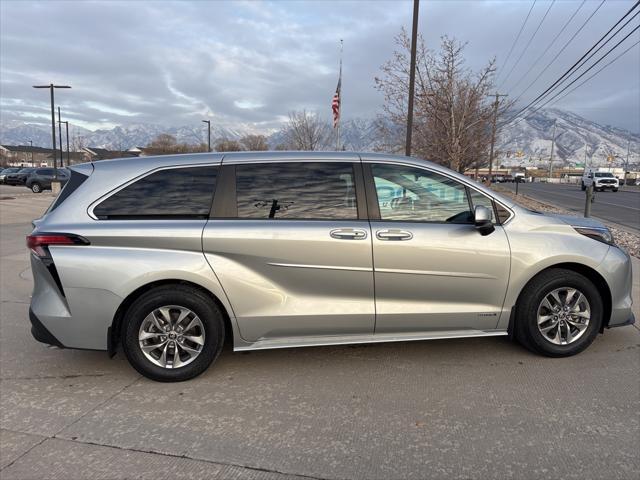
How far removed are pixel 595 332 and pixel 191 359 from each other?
3.37m

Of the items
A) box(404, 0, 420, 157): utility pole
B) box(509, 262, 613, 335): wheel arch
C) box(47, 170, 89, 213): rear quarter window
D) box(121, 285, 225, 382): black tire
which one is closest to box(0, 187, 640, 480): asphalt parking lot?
box(121, 285, 225, 382): black tire

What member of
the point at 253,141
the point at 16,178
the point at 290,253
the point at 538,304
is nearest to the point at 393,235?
the point at 290,253

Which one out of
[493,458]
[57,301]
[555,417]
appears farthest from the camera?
[57,301]

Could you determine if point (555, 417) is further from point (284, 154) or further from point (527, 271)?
point (284, 154)

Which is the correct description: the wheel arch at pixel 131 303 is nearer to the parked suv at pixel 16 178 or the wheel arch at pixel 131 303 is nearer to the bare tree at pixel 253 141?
the parked suv at pixel 16 178

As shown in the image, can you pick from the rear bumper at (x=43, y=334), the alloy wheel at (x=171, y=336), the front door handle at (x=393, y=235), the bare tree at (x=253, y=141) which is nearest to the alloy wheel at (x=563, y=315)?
the front door handle at (x=393, y=235)

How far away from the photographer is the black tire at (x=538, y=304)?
12.6 feet

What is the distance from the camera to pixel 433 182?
3.88 metres

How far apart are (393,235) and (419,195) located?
47 centimetres

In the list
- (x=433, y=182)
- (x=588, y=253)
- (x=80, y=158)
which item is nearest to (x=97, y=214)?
(x=433, y=182)

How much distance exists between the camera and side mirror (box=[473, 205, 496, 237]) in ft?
11.7

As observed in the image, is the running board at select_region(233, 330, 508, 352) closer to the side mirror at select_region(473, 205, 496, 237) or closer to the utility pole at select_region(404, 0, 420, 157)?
the side mirror at select_region(473, 205, 496, 237)

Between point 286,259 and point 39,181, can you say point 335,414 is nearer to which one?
point 286,259

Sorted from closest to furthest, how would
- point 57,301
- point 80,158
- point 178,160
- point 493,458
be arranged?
point 493,458 < point 57,301 < point 178,160 < point 80,158
